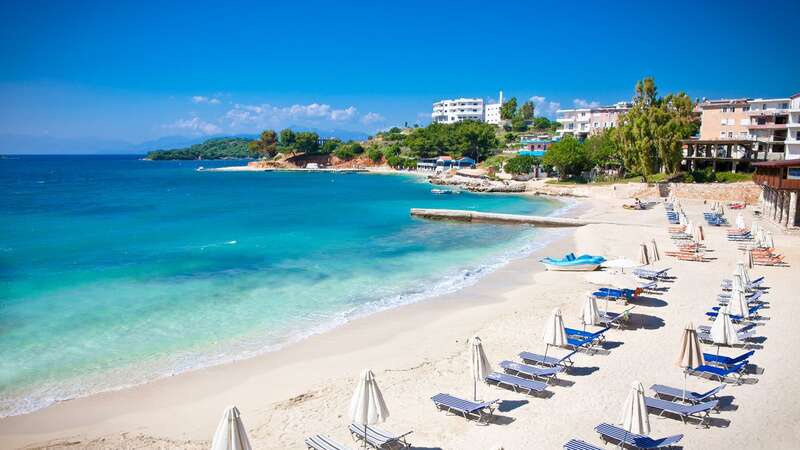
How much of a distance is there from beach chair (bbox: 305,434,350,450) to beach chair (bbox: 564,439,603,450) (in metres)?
3.91

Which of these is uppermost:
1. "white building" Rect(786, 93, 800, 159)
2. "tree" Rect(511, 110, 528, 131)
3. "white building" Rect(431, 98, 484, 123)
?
"white building" Rect(431, 98, 484, 123)

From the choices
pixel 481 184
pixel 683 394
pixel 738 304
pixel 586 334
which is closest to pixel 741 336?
pixel 738 304

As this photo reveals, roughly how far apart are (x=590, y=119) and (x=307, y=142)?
83.4m

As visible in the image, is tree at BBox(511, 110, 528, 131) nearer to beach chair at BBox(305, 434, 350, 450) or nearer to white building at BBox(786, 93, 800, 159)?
white building at BBox(786, 93, 800, 159)

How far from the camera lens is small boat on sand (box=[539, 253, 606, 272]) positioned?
79.6ft

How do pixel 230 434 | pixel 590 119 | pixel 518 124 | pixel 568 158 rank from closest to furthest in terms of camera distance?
pixel 230 434 → pixel 568 158 → pixel 590 119 → pixel 518 124

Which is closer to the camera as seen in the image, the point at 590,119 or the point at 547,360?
the point at 547,360

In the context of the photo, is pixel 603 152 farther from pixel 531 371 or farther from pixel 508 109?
pixel 508 109

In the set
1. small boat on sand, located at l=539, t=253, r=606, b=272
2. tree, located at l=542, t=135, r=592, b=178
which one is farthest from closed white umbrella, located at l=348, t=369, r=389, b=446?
tree, located at l=542, t=135, r=592, b=178

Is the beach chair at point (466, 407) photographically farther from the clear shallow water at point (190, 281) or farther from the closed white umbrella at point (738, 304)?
the closed white umbrella at point (738, 304)

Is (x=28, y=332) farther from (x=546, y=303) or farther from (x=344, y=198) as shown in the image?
(x=344, y=198)

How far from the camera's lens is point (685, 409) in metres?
10.4

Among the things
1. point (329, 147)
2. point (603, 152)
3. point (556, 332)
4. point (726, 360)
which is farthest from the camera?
point (329, 147)

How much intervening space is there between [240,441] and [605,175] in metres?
76.2
